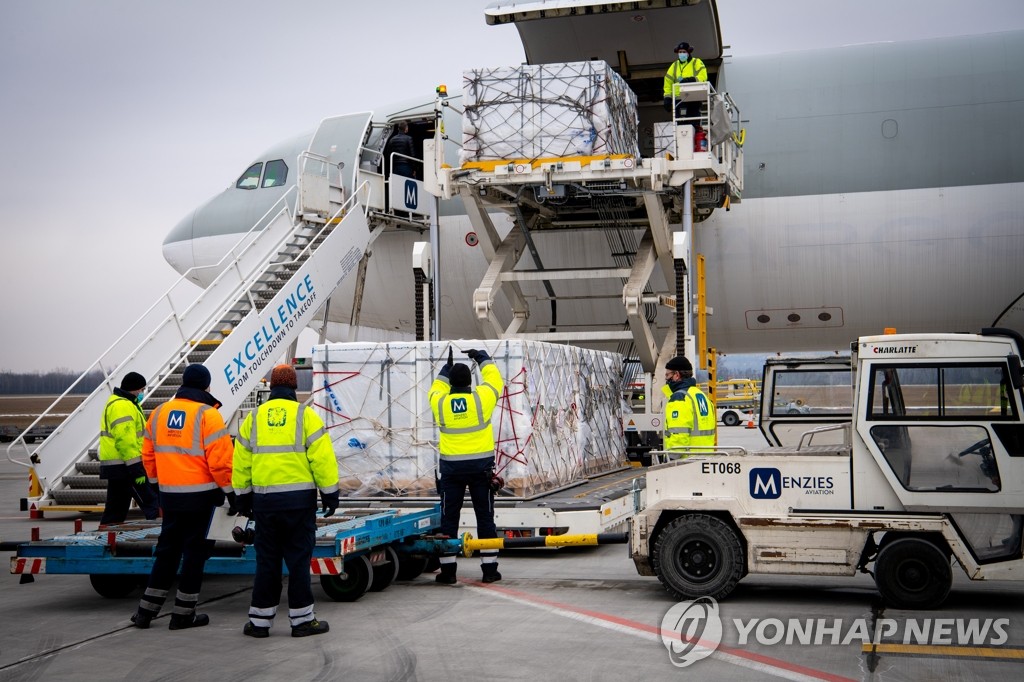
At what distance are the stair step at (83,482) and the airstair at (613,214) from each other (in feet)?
19.5

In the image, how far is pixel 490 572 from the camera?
31.4ft

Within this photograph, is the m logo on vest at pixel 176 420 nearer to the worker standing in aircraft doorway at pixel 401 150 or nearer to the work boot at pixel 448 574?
the work boot at pixel 448 574

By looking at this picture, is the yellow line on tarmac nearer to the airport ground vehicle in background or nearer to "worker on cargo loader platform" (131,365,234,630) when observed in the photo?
the airport ground vehicle in background

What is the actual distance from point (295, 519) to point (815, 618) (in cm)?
390

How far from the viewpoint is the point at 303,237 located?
714 inches

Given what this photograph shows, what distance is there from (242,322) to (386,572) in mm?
7040

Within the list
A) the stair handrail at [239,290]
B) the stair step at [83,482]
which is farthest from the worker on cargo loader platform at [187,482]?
the stair handrail at [239,290]

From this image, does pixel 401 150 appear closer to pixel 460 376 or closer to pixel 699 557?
pixel 460 376

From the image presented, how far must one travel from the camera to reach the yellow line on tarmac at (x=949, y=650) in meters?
6.72

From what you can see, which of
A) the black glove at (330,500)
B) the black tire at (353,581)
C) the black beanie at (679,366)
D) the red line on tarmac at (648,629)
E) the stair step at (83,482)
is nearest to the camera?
the red line on tarmac at (648,629)

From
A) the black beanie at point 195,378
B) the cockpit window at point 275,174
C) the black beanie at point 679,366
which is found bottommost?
the black beanie at point 195,378

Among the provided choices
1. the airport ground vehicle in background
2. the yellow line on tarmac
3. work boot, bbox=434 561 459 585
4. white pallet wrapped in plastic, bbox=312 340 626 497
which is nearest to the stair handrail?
white pallet wrapped in plastic, bbox=312 340 626 497

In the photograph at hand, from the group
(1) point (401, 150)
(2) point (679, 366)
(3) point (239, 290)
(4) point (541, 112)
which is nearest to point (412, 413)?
(2) point (679, 366)

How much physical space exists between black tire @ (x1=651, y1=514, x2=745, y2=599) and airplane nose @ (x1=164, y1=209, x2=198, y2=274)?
1474 centimetres
